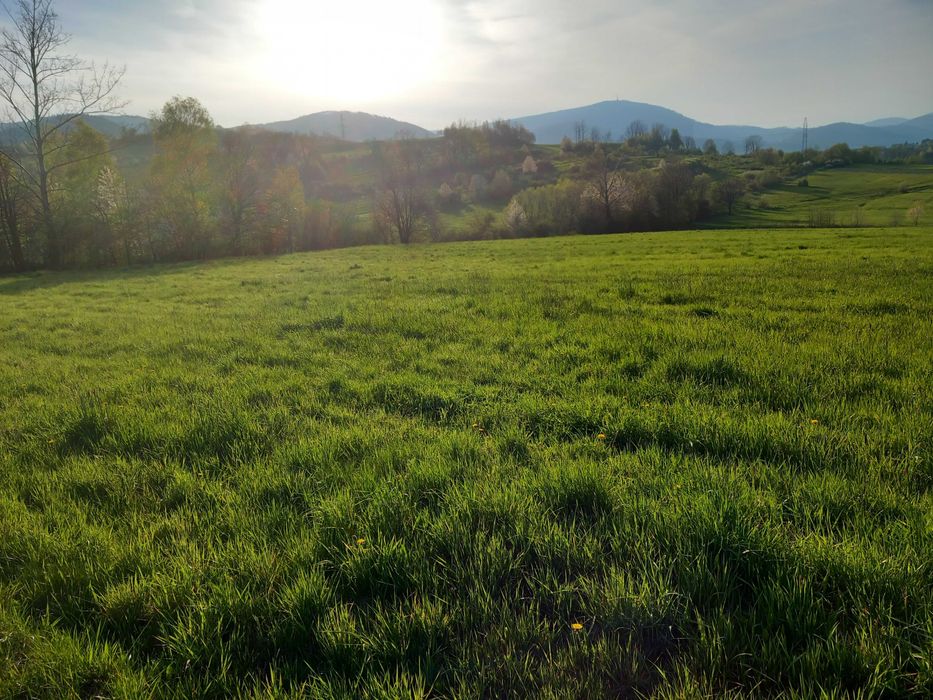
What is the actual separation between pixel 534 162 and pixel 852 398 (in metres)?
113

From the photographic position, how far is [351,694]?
188 cm

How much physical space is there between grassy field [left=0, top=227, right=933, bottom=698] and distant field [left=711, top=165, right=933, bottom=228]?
6629 centimetres

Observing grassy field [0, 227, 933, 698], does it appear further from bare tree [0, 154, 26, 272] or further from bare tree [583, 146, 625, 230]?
bare tree [583, 146, 625, 230]

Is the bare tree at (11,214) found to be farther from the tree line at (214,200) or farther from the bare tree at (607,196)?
the bare tree at (607,196)

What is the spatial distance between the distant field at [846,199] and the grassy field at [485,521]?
66.3 meters

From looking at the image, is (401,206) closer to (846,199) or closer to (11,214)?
(11,214)

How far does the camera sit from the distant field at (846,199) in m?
65.1

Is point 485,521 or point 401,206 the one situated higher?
point 401,206

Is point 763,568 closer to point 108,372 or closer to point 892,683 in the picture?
point 892,683

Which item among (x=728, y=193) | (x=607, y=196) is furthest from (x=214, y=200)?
(x=728, y=193)

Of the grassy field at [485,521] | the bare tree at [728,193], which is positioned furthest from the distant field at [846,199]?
the grassy field at [485,521]

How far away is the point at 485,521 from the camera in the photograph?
2928 millimetres

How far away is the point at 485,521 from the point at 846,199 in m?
123

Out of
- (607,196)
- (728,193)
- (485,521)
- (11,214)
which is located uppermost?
(728,193)
